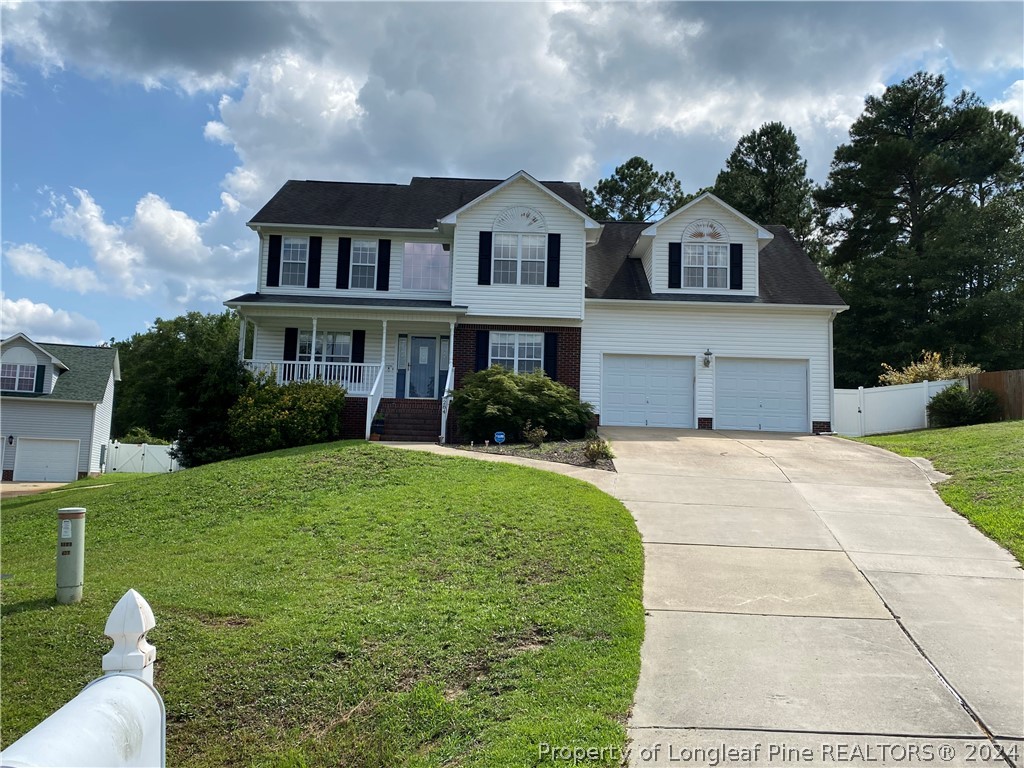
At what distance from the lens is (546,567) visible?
297 inches

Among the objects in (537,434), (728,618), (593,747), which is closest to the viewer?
(593,747)

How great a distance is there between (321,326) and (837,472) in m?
14.9

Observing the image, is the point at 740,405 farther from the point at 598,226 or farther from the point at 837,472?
the point at 837,472

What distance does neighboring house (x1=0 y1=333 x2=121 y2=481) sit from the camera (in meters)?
32.8

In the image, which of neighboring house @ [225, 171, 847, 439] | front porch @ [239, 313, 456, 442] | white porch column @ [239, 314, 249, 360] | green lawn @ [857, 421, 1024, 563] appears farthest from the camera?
neighboring house @ [225, 171, 847, 439]

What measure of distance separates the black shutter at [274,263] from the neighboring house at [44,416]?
16.8m

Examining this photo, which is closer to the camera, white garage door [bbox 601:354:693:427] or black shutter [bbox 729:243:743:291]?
white garage door [bbox 601:354:693:427]

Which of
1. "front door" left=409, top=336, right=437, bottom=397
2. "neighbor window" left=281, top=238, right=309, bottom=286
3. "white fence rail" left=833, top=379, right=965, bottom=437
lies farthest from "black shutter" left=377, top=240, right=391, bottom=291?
"white fence rail" left=833, top=379, right=965, bottom=437

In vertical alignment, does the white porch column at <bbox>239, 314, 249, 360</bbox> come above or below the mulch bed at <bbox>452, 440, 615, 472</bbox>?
above

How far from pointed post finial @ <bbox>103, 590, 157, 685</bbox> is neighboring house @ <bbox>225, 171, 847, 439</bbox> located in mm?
17725

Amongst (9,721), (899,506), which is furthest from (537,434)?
(9,721)

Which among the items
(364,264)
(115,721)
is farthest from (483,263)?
Answer: (115,721)

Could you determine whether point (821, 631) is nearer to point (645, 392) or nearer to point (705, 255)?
point (645, 392)

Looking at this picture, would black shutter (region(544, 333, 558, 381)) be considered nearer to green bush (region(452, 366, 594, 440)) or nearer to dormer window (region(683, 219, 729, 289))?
green bush (region(452, 366, 594, 440))
